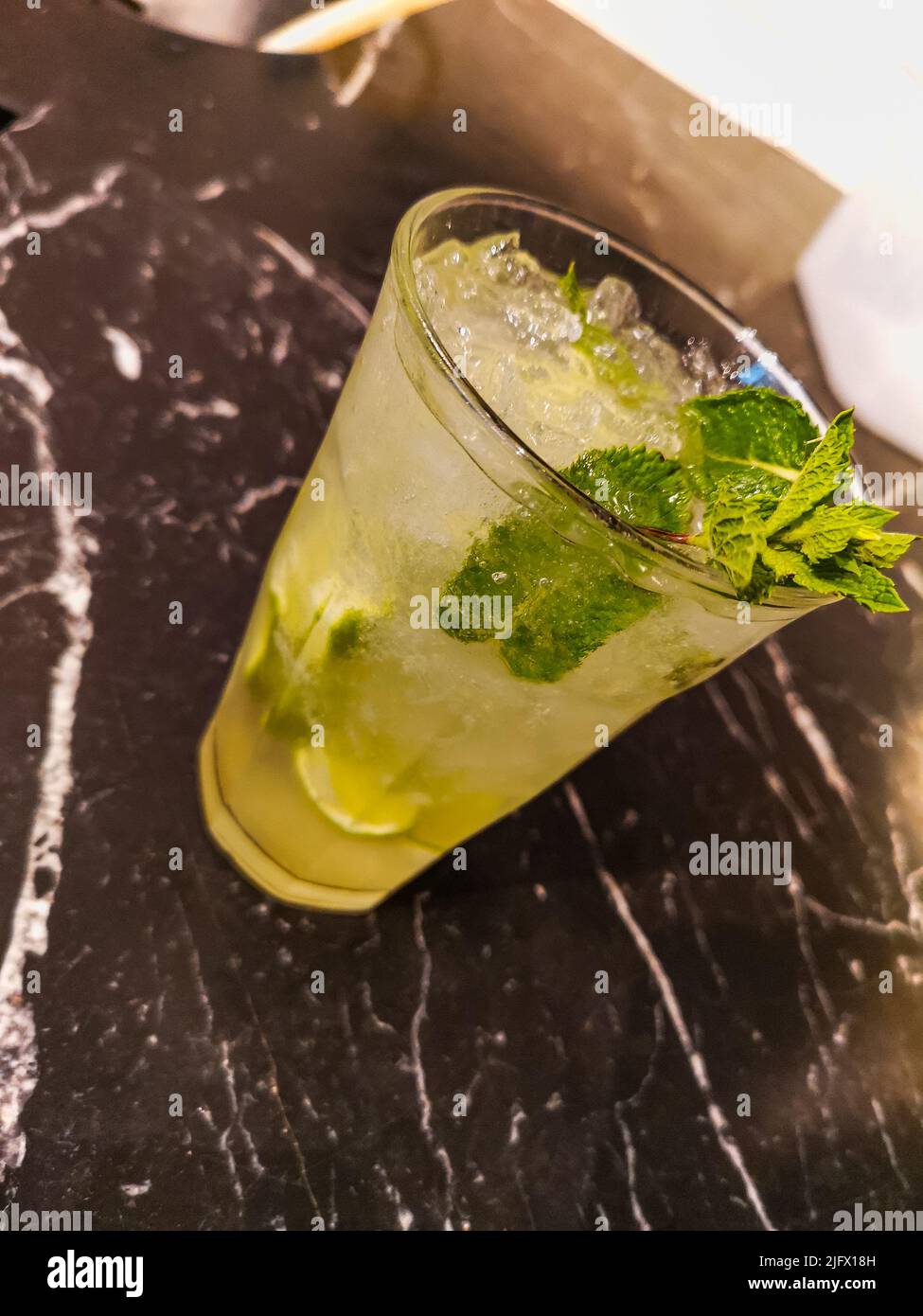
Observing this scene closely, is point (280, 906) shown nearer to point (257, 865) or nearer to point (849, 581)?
point (257, 865)

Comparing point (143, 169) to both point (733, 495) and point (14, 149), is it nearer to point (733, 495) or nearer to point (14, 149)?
point (14, 149)
